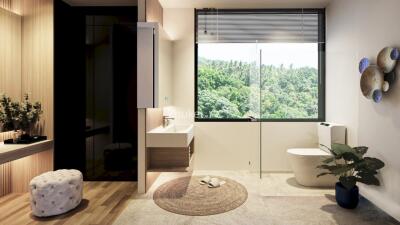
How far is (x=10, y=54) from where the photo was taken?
2.98m

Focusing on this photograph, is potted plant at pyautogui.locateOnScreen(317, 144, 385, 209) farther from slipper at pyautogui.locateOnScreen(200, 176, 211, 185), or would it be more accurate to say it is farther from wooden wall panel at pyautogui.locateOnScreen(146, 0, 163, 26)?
wooden wall panel at pyautogui.locateOnScreen(146, 0, 163, 26)

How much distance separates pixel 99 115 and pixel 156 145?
109 centimetres

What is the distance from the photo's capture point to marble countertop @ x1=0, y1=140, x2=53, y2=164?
243cm

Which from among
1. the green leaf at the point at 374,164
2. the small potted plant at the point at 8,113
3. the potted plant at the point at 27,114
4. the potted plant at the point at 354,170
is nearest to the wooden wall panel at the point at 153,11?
the potted plant at the point at 27,114

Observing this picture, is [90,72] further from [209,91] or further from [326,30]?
[326,30]

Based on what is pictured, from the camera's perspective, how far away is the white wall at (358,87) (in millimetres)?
2398

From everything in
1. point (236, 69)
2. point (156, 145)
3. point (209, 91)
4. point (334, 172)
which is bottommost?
point (334, 172)

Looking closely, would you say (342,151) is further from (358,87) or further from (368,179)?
(358,87)

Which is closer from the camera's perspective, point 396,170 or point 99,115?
point 396,170

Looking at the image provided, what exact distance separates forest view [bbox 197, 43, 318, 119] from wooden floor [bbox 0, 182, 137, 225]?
1.81 meters

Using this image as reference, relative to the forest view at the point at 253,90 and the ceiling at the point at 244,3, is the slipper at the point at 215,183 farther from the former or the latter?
the ceiling at the point at 244,3

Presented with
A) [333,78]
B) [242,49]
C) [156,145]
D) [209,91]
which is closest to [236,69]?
[242,49]

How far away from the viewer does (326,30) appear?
389 cm

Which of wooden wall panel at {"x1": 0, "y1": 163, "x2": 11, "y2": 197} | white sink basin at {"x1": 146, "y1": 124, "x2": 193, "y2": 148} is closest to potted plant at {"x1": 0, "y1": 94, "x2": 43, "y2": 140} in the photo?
wooden wall panel at {"x1": 0, "y1": 163, "x2": 11, "y2": 197}
